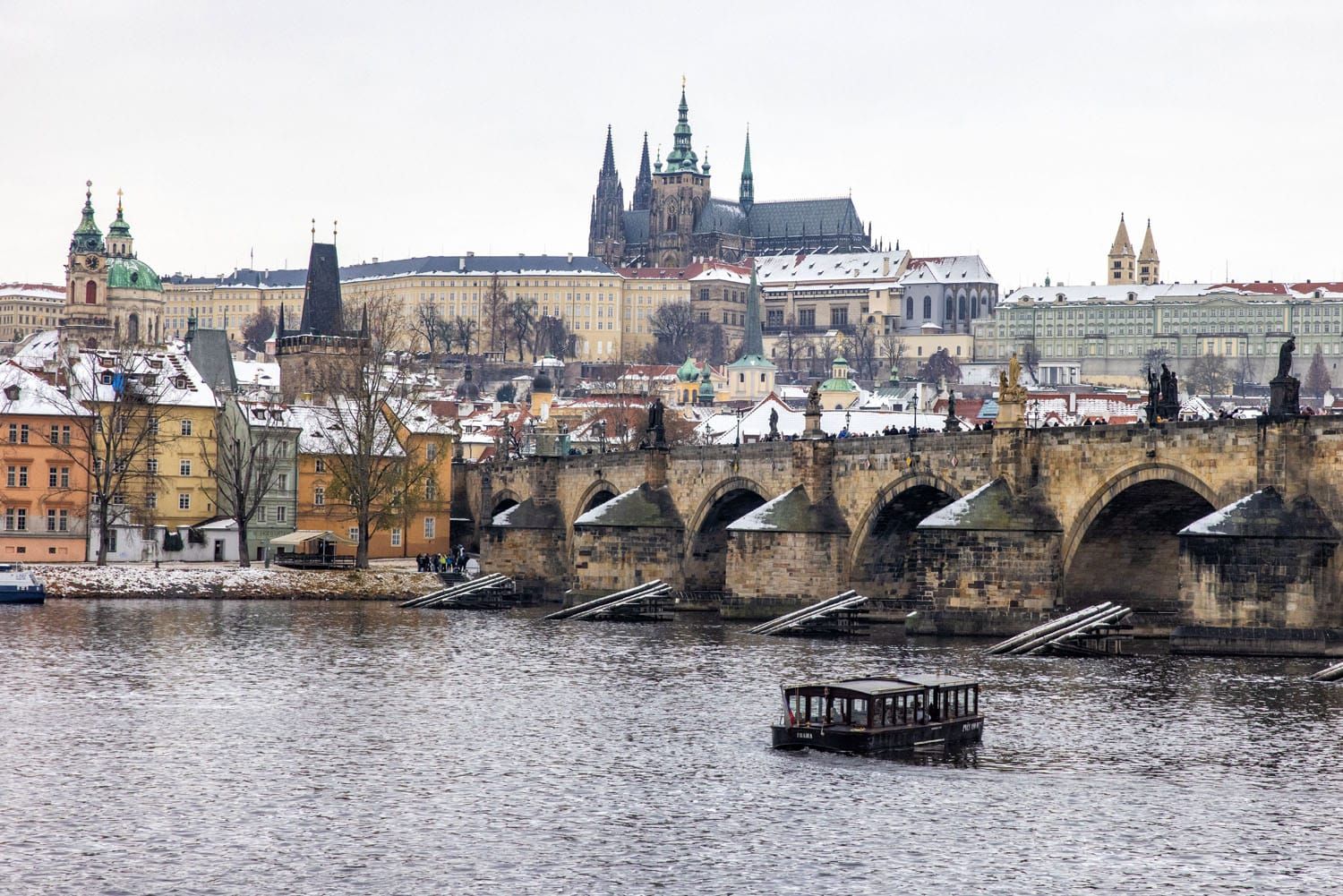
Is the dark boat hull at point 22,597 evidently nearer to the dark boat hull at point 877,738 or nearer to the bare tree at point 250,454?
the bare tree at point 250,454

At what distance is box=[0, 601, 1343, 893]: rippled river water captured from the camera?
26922 mm

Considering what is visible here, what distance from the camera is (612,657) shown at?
5144cm

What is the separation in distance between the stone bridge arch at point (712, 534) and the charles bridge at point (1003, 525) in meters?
0.07

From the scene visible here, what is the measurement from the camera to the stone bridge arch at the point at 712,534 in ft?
227

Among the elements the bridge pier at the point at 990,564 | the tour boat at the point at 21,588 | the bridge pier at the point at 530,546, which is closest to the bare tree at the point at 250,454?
the bridge pier at the point at 530,546

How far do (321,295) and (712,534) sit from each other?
3142 inches

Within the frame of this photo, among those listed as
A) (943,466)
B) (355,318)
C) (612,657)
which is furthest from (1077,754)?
(355,318)

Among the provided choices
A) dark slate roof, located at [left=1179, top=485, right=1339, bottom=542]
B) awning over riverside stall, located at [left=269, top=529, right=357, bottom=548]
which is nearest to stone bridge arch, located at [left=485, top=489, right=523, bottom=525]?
awning over riverside stall, located at [left=269, top=529, right=357, bottom=548]

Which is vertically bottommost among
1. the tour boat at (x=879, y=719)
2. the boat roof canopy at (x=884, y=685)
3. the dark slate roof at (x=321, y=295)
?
the tour boat at (x=879, y=719)

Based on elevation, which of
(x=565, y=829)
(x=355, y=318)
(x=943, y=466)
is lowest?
(x=565, y=829)

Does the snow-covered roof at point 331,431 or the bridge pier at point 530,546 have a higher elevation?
the snow-covered roof at point 331,431

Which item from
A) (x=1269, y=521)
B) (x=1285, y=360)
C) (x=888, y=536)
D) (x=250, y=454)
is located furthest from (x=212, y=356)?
(x=1269, y=521)

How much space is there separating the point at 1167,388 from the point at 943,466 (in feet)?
20.5

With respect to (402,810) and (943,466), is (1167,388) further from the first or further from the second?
(402,810)
